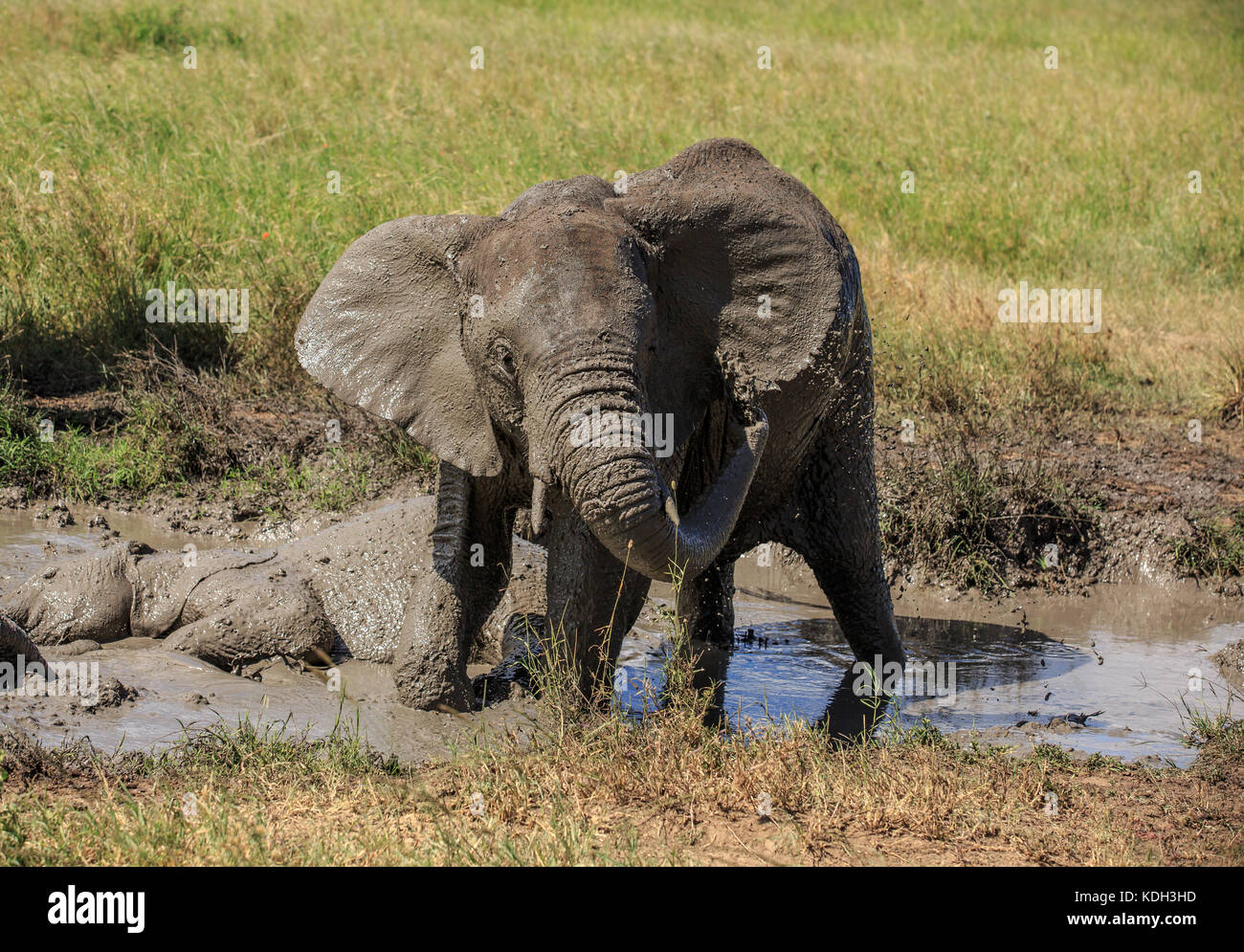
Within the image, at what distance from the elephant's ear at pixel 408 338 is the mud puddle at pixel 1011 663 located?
1200 millimetres

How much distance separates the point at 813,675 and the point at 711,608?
22.5 inches

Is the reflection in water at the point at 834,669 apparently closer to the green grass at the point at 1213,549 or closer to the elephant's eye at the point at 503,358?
the green grass at the point at 1213,549

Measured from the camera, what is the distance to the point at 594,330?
4340mm

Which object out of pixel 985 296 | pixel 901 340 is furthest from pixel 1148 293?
→ pixel 901 340

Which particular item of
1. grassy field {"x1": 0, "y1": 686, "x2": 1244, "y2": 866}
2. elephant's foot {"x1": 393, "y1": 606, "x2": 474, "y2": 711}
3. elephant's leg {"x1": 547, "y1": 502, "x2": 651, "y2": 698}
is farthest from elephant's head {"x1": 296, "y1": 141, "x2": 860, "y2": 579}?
elephant's foot {"x1": 393, "y1": 606, "x2": 474, "y2": 711}

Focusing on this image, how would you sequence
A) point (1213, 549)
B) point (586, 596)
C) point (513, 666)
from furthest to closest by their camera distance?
point (1213, 549) < point (513, 666) < point (586, 596)

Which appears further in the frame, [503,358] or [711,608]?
[711,608]

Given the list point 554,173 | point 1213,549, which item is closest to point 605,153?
point 554,173

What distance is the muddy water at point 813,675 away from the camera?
5414 mm

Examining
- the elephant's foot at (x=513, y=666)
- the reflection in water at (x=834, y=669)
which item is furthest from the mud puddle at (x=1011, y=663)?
the elephant's foot at (x=513, y=666)

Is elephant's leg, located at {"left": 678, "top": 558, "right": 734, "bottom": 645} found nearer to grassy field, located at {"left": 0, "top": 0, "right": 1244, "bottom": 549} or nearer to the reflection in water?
the reflection in water

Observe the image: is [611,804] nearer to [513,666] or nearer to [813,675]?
[513,666]

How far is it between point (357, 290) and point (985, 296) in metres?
6.73

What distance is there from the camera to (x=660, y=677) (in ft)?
21.0
